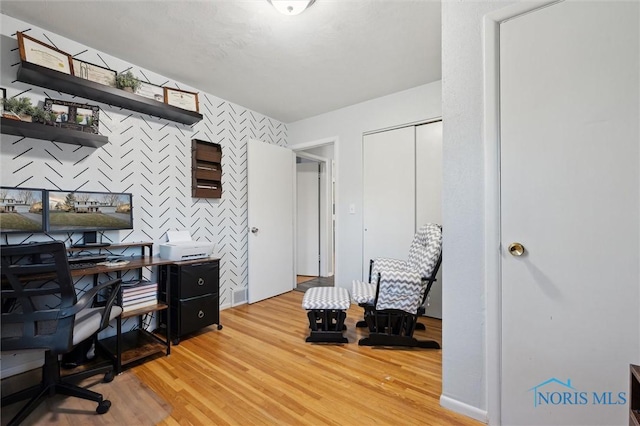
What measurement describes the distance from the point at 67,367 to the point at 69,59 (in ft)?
7.15

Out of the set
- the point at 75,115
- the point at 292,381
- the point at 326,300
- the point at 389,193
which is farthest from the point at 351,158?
the point at 75,115

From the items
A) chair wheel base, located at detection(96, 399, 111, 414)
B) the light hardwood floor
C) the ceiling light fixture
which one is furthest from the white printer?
the ceiling light fixture

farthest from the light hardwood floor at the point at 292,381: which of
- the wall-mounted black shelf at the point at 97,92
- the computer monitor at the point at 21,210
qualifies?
the wall-mounted black shelf at the point at 97,92

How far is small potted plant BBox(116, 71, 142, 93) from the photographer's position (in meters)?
2.13

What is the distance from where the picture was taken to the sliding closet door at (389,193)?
9.50 ft

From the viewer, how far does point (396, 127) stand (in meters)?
2.97

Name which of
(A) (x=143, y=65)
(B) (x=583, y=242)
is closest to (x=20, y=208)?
(A) (x=143, y=65)

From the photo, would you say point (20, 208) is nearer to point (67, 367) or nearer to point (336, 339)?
point (67, 367)

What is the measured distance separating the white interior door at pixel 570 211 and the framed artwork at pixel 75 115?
2.71 m

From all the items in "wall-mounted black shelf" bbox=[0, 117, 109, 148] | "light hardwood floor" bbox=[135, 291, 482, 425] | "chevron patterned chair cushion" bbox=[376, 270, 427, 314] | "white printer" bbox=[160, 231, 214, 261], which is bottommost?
"light hardwood floor" bbox=[135, 291, 482, 425]

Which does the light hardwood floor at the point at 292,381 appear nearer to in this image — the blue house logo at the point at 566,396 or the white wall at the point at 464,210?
the white wall at the point at 464,210

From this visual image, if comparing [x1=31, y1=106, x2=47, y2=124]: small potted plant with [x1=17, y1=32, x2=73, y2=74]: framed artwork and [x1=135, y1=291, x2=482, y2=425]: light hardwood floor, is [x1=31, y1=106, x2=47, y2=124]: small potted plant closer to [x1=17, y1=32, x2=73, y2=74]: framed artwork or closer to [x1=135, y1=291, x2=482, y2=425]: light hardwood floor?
[x1=17, y1=32, x2=73, y2=74]: framed artwork

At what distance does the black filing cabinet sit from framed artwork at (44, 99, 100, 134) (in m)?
1.20

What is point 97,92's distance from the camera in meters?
2.01
